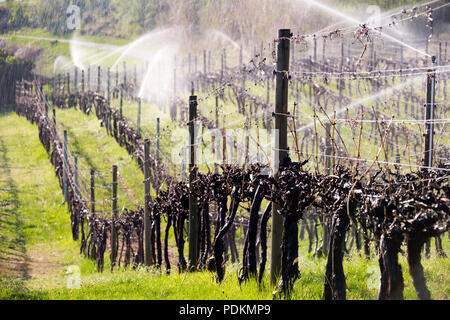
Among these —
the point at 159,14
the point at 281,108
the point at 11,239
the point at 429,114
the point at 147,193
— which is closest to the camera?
the point at 281,108

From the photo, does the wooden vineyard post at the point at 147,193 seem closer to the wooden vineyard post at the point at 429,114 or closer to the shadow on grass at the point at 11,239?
the shadow on grass at the point at 11,239

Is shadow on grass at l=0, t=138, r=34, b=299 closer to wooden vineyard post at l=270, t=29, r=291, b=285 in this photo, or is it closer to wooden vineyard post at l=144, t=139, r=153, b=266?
wooden vineyard post at l=144, t=139, r=153, b=266

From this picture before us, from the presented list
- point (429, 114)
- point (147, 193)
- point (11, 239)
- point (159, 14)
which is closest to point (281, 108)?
point (429, 114)

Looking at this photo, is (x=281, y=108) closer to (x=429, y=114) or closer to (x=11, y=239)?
(x=429, y=114)

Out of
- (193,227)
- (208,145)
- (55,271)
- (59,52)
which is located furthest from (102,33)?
(193,227)

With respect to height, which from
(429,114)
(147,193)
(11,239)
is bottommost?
(11,239)

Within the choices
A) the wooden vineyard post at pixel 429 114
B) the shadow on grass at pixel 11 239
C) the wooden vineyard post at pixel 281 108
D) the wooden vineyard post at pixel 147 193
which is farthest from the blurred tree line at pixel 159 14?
the wooden vineyard post at pixel 281 108

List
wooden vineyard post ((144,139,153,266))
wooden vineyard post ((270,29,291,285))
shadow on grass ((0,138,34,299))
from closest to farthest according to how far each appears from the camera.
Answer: wooden vineyard post ((270,29,291,285))
wooden vineyard post ((144,139,153,266))
shadow on grass ((0,138,34,299))

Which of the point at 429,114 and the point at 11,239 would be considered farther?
the point at 11,239

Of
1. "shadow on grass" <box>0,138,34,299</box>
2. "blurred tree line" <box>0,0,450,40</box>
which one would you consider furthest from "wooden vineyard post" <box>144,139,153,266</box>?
"blurred tree line" <box>0,0,450,40</box>

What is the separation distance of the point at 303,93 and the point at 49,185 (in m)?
24.2

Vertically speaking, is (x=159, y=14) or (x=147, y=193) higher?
(x=159, y=14)

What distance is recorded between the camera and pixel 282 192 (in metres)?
7.80

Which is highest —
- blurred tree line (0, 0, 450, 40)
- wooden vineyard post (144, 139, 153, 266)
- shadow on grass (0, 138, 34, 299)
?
blurred tree line (0, 0, 450, 40)
